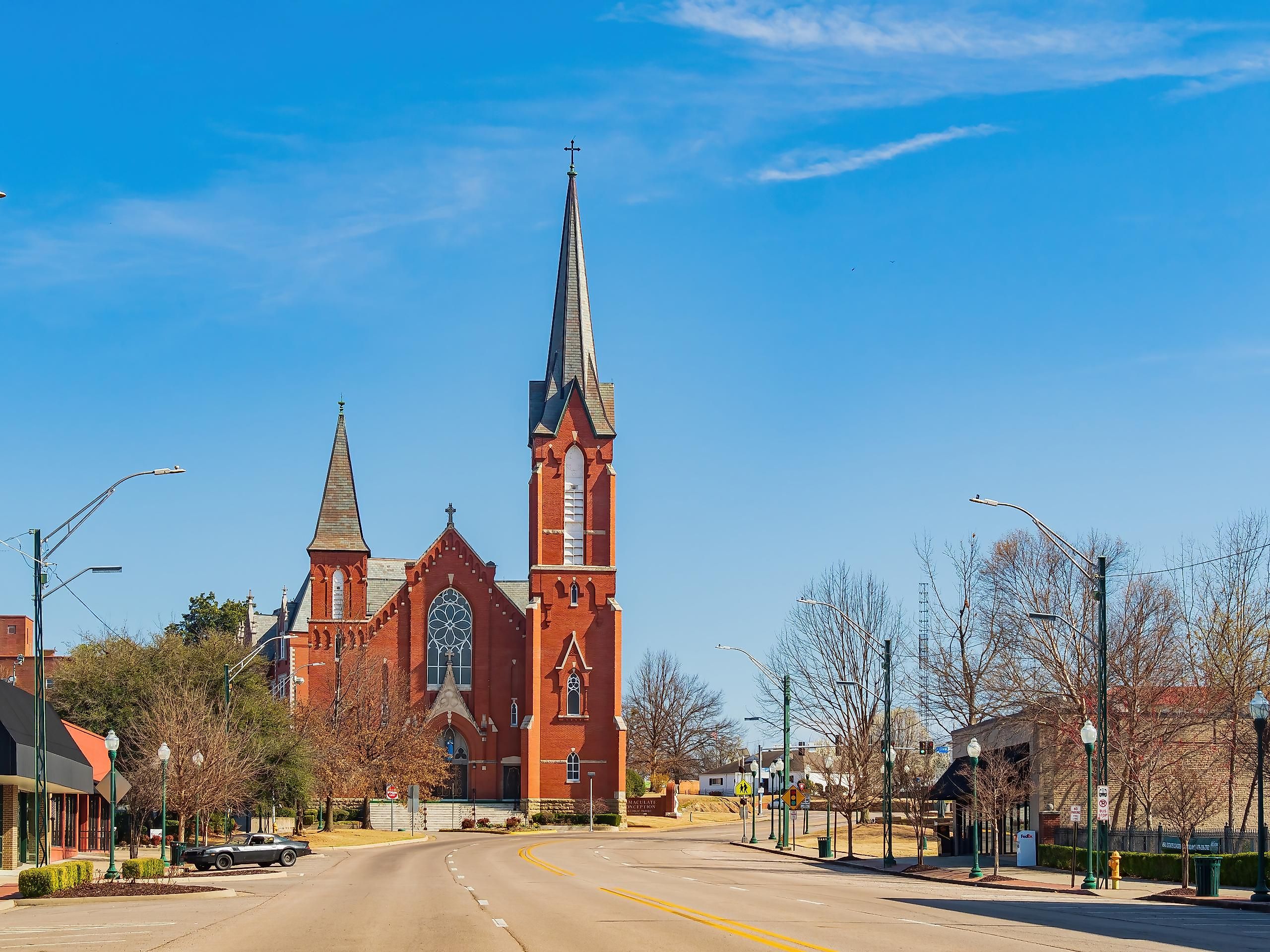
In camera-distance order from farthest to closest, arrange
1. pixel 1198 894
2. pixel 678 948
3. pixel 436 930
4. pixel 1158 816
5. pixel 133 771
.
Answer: pixel 133 771 < pixel 1158 816 < pixel 1198 894 < pixel 436 930 < pixel 678 948

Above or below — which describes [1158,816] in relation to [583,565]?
below

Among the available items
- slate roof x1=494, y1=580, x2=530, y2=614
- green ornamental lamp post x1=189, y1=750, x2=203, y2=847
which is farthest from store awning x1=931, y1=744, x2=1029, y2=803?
slate roof x1=494, y1=580, x2=530, y2=614

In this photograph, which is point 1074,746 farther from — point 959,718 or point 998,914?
point 998,914

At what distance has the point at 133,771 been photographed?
53125mm

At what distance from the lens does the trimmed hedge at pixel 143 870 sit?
3503cm

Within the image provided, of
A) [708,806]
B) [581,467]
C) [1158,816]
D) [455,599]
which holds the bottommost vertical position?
[708,806]

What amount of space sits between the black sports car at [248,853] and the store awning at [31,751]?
15.1 ft

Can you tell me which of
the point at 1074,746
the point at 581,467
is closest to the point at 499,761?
the point at 581,467

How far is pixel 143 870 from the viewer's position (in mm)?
36875

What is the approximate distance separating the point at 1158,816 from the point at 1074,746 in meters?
3.30

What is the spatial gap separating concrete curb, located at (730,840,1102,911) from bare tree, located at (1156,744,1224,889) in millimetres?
4391

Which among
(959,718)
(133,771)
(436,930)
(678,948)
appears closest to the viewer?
(678,948)

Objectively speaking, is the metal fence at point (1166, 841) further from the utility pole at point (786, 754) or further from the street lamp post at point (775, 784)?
the street lamp post at point (775, 784)

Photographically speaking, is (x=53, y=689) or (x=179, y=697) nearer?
(x=179, y=697)
